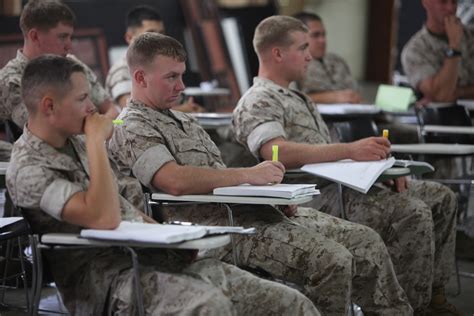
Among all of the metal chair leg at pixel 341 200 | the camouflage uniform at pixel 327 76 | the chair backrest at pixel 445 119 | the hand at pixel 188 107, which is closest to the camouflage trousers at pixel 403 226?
the metal chair leg at pixel 341 200

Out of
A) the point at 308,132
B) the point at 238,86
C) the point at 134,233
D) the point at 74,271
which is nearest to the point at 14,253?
the point at 308,132

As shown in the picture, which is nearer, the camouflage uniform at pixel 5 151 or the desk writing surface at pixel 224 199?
the desk writing surface at pixel 224 199

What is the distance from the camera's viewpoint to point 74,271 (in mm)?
3062

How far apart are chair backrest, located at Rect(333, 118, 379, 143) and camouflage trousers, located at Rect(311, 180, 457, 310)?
0.50 metres

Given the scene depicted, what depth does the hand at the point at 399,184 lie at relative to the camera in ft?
15.0

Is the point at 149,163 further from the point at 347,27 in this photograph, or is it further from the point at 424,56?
the point at 347,27

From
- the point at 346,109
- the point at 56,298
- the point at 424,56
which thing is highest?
the point at 424,56

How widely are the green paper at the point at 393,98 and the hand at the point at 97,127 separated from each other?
3178mm

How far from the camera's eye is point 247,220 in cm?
371

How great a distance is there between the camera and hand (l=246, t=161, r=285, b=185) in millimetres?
3555

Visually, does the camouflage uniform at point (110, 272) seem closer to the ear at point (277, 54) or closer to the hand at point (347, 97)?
the ear at point (277, 54)

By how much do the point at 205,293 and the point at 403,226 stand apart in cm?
174

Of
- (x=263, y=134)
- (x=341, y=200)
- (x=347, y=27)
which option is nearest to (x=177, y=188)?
(x=263, y=134)

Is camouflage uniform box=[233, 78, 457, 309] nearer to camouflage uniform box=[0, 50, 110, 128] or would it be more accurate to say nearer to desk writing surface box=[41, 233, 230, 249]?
camouflage uniform box=[0, 50, 110, 128]
